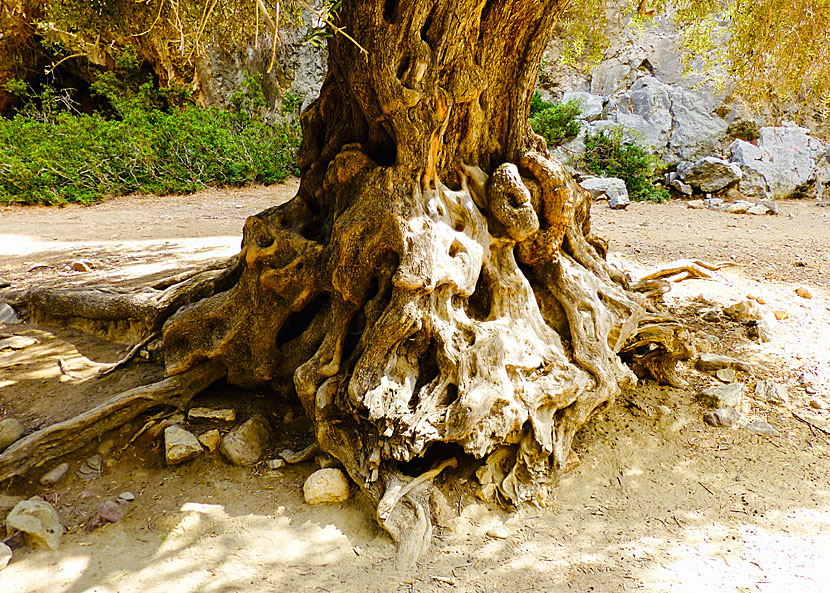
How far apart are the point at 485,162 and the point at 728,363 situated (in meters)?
2.27

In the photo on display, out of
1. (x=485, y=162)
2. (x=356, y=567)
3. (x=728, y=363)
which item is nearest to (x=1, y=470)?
(x=356, y=567)

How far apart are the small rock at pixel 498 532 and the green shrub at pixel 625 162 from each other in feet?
34.2

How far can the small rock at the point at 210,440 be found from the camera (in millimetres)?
3043

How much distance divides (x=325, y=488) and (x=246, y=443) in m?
0.61

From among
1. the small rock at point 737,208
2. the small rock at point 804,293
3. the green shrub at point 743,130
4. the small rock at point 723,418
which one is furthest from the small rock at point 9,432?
the green shrub at point 743,130

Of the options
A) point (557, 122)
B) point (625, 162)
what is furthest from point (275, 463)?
point (557, 122)

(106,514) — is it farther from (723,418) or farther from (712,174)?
(712,174)

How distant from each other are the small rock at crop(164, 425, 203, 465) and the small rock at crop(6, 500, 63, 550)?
22.1 inches

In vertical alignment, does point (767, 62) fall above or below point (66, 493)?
above

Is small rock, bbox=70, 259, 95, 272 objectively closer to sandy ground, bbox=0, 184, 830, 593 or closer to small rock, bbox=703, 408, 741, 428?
sandy ground, bbox=0, 184, 830, 593

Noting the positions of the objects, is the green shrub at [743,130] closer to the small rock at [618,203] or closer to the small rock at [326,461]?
the small rock at [618,203]

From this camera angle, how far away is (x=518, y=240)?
3.19 m

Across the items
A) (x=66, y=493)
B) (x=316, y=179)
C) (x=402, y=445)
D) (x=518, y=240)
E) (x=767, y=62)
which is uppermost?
(x=767, y=62)

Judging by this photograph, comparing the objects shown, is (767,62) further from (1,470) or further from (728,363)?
(1,470)
